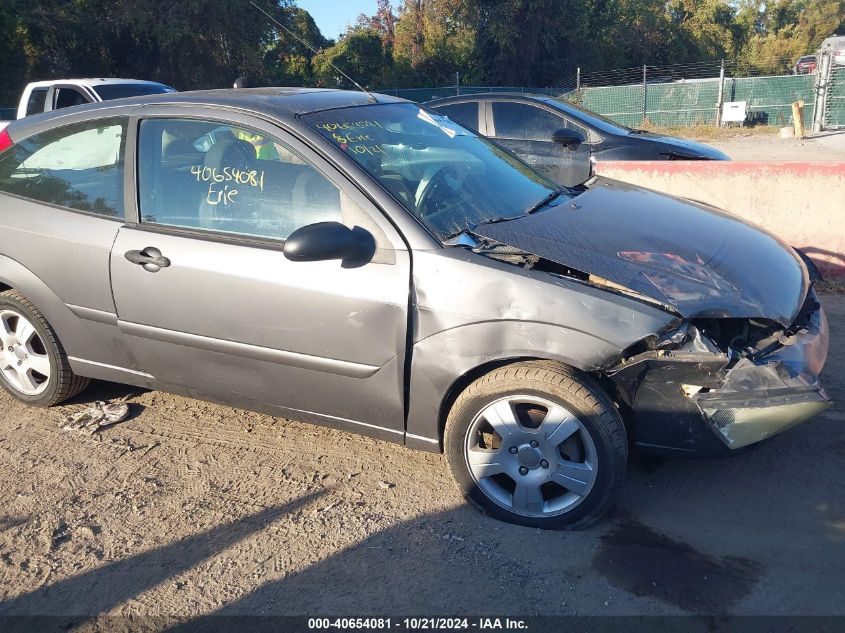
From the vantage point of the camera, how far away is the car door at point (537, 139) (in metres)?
7.77

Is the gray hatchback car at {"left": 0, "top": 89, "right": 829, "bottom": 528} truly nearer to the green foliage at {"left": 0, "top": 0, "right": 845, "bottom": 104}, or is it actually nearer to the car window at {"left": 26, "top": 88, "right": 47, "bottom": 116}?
the car window at {"left": 26, "top": 88, "right": 47, "bottom": 116}

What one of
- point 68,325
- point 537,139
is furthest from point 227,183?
point 537,139

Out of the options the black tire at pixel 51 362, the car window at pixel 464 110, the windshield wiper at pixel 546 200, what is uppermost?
the car window at pixel 464 110

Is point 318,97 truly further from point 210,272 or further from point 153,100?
point 210,272

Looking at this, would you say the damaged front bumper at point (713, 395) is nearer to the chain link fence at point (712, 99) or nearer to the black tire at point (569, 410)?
the black tire at point (569, 410)

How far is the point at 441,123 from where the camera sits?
417 cm

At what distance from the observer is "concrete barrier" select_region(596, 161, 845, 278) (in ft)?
19.6

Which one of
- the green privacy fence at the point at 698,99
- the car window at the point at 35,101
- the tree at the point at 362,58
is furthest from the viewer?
the tree at the point at 362,58

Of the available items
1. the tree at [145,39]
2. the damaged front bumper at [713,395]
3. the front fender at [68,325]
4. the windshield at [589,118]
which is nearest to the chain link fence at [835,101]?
the windshield at [589,118]

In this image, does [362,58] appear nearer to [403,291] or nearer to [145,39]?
[145,39]

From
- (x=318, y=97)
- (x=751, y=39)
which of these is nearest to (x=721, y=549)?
(x=318, y=97)

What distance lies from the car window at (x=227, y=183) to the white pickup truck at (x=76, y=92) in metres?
7.72

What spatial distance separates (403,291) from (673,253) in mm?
1183

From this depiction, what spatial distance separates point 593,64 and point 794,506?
37.2 m
